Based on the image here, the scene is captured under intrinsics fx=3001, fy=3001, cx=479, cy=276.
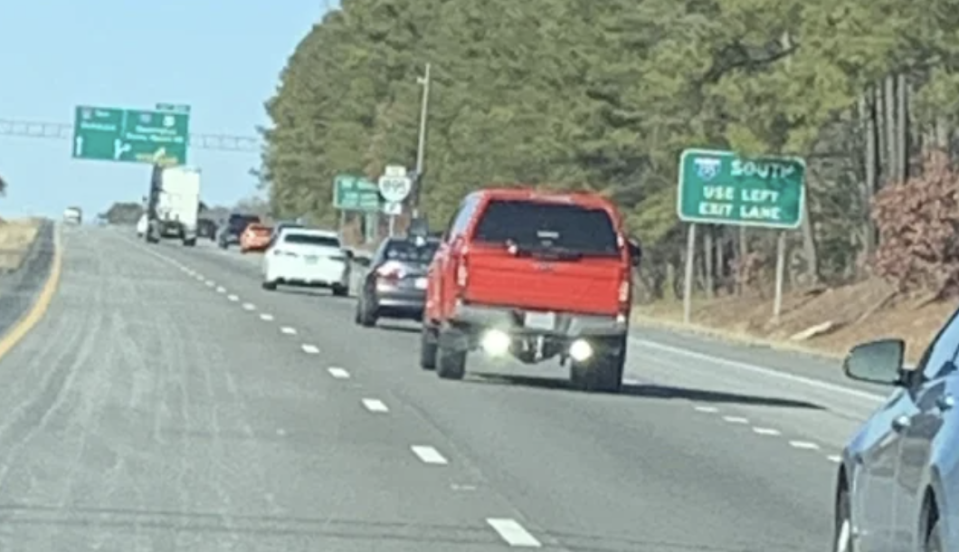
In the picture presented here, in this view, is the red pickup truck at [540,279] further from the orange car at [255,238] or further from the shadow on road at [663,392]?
the orange car at [255,238]

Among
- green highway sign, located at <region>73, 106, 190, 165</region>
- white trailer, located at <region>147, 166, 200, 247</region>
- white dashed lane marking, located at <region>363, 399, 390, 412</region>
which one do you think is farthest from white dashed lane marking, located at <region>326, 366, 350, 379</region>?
green highway sign, located at <region>73, 106, 190, 165</region>

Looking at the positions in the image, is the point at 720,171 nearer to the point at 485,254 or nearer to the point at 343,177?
the point at 485,254

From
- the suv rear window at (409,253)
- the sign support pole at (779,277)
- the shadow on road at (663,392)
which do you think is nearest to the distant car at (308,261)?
the sign support pole at (779,277)

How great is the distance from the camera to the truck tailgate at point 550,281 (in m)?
30.8

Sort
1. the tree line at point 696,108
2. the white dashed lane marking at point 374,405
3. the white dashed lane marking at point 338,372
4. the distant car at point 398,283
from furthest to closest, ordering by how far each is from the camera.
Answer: the tree line at point 696,108 → the distant car at point 398,283 → the white dashed lane marking at point 338,372 → the white dashed lane marking at point 374,405

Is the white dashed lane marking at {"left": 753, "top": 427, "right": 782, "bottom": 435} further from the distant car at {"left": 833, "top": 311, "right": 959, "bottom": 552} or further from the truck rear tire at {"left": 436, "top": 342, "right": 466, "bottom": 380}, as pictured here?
the distant car at {"left": 833, "top": 311, "right": 959, "bottom": 552}

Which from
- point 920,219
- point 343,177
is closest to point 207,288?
point 920,219

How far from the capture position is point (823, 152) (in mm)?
71938

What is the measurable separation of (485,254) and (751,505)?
38.7 feet

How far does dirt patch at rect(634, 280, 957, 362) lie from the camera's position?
52375 millimetres

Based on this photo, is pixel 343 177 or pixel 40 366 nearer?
pixel 40 366

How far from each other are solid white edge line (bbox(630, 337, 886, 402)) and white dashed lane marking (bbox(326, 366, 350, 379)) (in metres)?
5.77

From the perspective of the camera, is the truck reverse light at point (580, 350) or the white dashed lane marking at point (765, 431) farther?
the truck reverse light at point (580, 350)

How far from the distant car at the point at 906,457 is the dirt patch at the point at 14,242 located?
5474 centimetres
